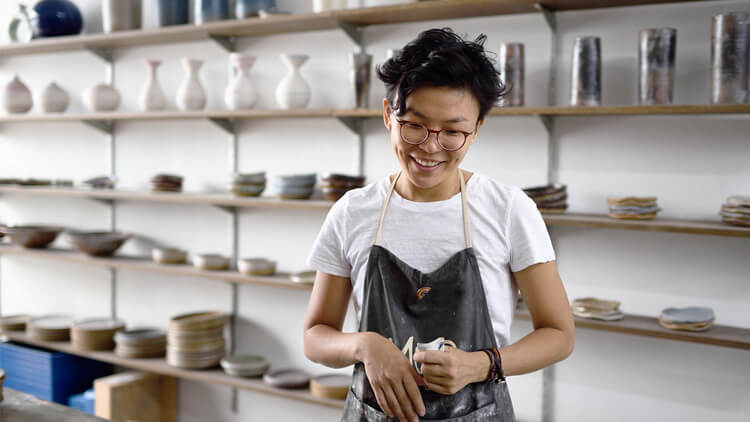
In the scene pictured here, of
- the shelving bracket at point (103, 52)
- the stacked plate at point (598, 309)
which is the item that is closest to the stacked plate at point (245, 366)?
the stacked plate at point (598, 309)

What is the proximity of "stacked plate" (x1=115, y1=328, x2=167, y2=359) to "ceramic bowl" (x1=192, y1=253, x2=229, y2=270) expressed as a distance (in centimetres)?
50

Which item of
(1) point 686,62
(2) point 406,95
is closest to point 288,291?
(1) point 686,62

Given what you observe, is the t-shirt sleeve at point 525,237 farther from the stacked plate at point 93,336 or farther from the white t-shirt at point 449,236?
the stacked plate at point 93,336

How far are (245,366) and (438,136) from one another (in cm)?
232

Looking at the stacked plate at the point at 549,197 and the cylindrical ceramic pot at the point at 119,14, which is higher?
the cylindrical ceramic pot at the point at 119,14

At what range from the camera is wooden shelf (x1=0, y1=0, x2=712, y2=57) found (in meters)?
2.66

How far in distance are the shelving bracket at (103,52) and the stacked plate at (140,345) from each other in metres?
1.56

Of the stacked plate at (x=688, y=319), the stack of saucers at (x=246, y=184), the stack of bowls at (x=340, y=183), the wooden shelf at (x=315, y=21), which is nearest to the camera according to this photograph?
the stacked plate at (x=688, y=319)

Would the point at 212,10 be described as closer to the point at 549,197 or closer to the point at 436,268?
the point at 549,197

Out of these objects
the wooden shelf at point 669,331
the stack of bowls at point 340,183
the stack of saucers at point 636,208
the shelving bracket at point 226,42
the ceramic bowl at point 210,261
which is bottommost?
the wooden shelf at point 669,331

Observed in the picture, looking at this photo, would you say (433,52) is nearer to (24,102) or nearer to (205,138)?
(205,138)

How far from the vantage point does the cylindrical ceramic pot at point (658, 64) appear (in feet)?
7.92

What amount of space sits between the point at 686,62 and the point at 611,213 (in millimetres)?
615

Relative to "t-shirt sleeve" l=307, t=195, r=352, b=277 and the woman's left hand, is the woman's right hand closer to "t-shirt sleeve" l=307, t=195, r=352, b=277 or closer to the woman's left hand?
the woman's left hand
